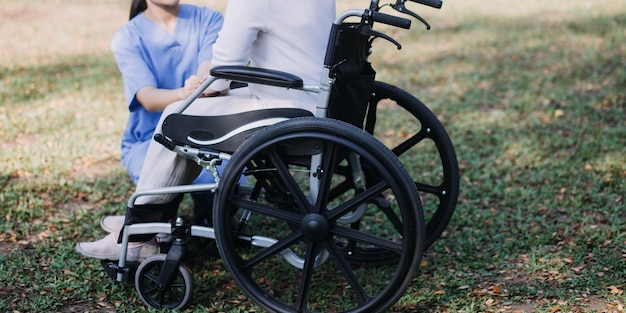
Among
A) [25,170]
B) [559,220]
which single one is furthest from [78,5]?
[559,220]

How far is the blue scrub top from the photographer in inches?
133

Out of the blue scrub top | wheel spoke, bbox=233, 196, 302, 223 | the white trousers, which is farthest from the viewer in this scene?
the blue scrub top

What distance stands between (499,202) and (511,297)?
1265mm

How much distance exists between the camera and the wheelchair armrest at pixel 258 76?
8.67 ft

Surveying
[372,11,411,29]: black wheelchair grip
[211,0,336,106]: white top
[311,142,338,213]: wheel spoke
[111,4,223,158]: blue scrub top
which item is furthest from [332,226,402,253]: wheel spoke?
[111,4,223,158]: blue scrub top

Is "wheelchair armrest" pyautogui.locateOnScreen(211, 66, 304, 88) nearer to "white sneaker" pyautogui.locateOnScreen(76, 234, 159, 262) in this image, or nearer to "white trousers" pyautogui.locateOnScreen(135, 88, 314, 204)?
"white trousers" pyautogui.locateOnScreen(135, 88, 314, 204)

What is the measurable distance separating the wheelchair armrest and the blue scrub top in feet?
2.51

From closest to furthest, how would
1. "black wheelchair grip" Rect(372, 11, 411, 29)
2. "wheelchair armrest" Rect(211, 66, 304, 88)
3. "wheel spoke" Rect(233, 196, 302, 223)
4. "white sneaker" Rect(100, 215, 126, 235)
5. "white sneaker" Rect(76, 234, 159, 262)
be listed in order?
"black wheelchair grip" Rect(372, 11, 411, 29) → "wheelchair armrest" Rect(211, 66, 304, 88) → "wheel spoke" Rect(233, 196, 302, 223) → "white sneaker" Rect(76, 234, 159, 262) → "white sneaker" Rect(100, 215, 126, 235)

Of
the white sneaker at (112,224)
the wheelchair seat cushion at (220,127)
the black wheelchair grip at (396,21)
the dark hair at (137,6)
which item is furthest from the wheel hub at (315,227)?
the dark hair at (137,6)

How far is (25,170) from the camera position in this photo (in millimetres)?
4676

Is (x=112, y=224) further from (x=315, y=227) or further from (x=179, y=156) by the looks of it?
(x=315, y=227)

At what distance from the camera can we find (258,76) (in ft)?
8.73

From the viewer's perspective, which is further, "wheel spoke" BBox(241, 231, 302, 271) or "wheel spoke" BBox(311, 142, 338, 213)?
"wheel spoke" BBox(241, 231, 302, 271)

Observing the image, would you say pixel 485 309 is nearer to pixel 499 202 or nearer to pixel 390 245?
pixel 390 245
